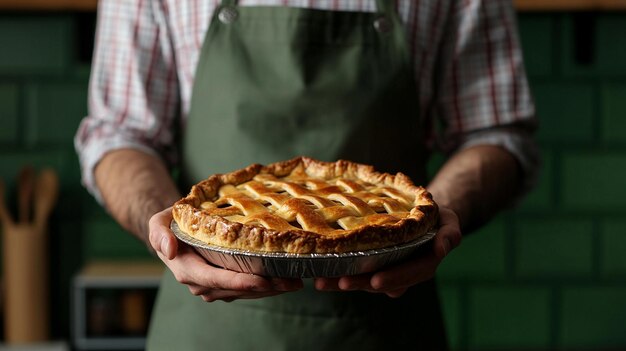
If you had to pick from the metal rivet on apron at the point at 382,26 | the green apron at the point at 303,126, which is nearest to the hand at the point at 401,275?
the green apron at the point at 303,126

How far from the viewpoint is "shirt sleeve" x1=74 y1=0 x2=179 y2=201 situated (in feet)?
3.66

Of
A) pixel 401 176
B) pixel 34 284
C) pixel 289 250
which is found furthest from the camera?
pixel 34 284

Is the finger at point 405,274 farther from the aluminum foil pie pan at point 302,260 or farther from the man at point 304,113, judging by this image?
the man at point 304,113

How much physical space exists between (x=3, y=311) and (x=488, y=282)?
1.20 m

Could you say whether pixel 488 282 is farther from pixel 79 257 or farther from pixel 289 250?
pixel 289 250

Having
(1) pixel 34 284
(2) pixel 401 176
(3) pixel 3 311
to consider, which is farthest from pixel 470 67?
(3) pixel 3 311

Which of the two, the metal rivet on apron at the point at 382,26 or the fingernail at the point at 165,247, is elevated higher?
the metal rivet on apron at the point at 382,26

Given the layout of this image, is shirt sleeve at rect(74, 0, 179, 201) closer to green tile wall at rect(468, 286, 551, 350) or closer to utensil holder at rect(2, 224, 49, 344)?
utensil holder at rect(2, 224, 49, 344)

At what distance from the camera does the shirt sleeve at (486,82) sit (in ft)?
3.72

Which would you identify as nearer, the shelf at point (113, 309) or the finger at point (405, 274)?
the finger at point (405, 274)

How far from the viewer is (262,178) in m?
0.90

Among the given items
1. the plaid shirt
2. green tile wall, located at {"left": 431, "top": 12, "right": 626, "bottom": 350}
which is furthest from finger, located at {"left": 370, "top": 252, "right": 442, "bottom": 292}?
green tile wall, located at {"left": 431, "top": 12, "right": 626, "bottom": 350}

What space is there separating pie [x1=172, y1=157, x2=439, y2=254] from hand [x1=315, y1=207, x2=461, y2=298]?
0.07 feet

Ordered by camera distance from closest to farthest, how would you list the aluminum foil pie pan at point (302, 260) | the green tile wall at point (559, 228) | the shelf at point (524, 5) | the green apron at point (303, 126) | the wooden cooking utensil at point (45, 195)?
the aluminum foil pie pan at point (302, 260) < the green apron at point (303, 126) < the shelf at point (524, 5) < the wooden cooking utensil at point (45, 195) < the green tile wall at point (559, 228)
